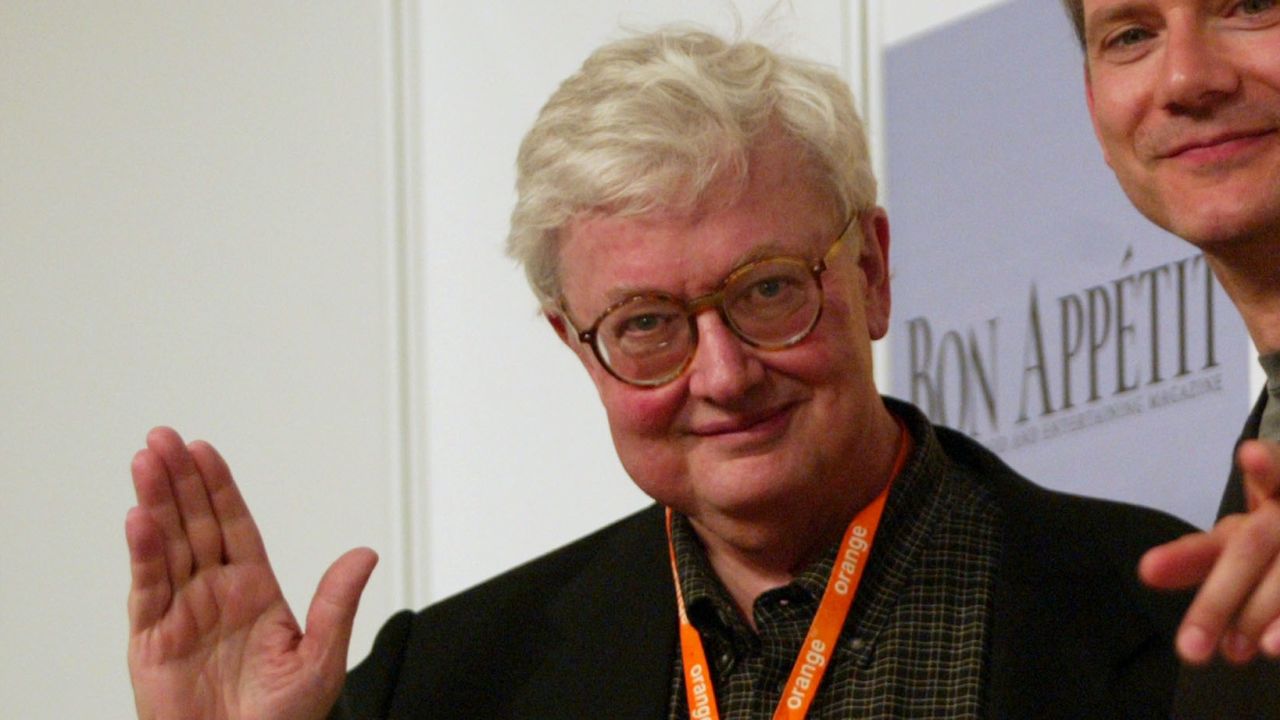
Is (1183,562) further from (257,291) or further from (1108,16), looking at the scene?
(257,291)

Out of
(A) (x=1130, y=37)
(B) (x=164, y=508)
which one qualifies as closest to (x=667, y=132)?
(A) (x=1130, y=37)

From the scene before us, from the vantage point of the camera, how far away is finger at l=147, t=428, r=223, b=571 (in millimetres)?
2311

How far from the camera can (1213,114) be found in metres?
2.07

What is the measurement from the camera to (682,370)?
93.8 inches

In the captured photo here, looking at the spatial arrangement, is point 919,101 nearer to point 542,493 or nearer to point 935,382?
point 935,382

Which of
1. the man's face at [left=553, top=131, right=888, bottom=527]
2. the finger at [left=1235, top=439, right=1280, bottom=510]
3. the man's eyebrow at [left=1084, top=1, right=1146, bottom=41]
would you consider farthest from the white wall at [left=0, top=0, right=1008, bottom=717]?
the finger at [left=1235, top=439, right=1280, bottom=510]

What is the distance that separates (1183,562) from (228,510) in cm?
134

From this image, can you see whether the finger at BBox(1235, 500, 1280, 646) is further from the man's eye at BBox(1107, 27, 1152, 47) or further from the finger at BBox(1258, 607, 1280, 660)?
the man's eye at BBox(1107, 27, 1152, 47)

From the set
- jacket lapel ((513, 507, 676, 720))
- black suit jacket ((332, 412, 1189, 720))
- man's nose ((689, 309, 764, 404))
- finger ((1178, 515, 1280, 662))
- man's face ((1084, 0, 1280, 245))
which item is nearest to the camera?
finger ((1178, 515, 1280, 662))

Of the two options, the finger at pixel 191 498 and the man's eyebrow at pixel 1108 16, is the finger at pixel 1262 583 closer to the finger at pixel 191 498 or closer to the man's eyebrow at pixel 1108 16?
the man's eyebrow at pixel 1108 16

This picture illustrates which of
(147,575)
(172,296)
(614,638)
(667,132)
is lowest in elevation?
(614,638)

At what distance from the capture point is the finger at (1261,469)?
1.44m

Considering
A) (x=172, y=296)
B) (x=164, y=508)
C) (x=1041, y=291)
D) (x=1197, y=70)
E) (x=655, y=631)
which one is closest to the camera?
(x=1197, y=70)

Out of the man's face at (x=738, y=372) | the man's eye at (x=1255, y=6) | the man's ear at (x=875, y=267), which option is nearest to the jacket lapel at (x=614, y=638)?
the man's face at (x=738, y=372)
